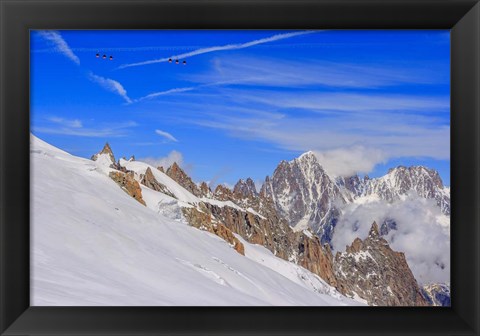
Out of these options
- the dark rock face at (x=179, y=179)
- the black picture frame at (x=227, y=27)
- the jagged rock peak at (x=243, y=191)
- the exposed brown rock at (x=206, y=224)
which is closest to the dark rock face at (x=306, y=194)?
the jagged rock peak at (x=243, y=191)

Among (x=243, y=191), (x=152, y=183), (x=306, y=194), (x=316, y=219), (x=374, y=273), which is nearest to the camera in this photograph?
(x=152, y=183)

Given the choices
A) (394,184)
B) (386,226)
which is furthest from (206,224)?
(386,226)

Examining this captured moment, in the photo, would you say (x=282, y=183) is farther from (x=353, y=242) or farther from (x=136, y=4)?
(x=136, y=4)

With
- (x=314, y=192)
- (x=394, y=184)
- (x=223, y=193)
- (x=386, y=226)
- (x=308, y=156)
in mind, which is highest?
(x=308, y=156)

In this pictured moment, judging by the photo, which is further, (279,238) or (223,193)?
(279,238)

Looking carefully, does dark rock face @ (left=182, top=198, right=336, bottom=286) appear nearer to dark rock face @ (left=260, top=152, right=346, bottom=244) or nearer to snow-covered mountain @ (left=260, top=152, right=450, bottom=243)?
dark rock face @ (left=260, top=152, right=346, bottom=244)

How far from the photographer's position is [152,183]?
118 feet

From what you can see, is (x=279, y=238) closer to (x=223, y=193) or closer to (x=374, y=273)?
(x=223, y=193)

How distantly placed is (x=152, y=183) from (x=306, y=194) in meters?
52.8

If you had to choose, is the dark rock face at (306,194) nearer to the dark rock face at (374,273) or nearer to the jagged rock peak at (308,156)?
the jagged rock peak at (308,156)

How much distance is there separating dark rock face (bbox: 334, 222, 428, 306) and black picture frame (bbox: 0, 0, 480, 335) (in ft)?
250

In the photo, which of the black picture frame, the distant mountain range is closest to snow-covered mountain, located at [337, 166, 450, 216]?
the distant mountain range

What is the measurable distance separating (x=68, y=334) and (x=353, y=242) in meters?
84.7
